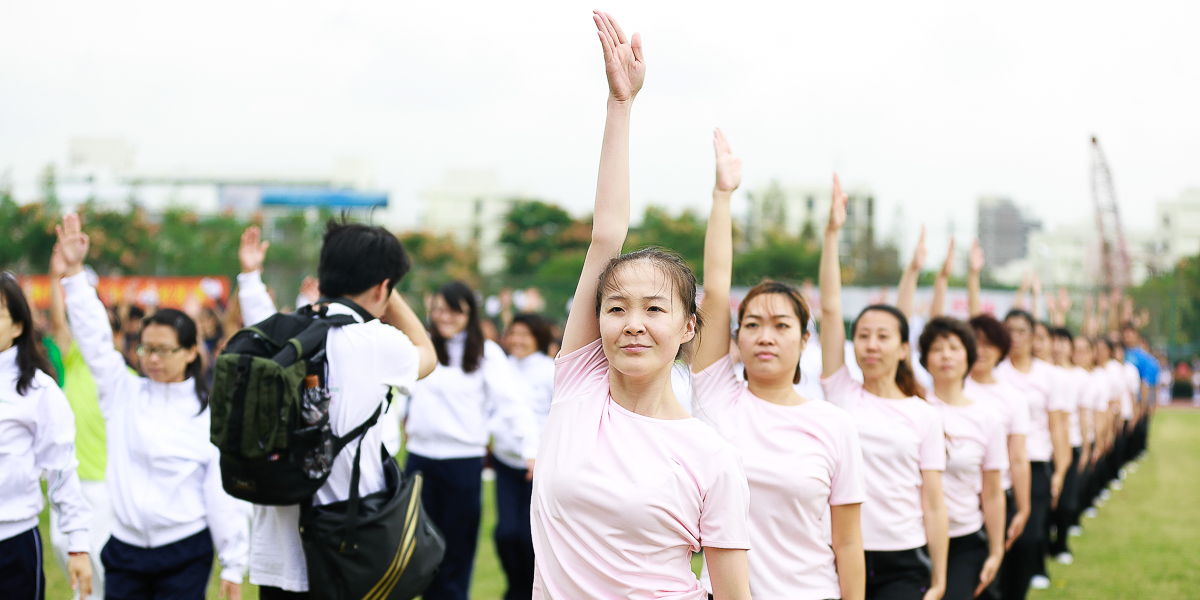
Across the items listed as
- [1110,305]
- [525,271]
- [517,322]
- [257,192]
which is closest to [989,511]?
[517,322]

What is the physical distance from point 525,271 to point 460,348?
39345 mm

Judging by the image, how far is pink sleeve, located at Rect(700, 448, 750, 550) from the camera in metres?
2.21

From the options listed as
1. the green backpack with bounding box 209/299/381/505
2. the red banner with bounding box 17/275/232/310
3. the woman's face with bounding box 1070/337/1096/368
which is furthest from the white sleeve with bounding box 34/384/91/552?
the red banner with bounding box 17/275/232/310

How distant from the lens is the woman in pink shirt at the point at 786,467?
10.4ft

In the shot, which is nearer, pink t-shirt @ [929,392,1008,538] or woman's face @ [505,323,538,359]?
pink t-shirt @ [929,392,1008,538]

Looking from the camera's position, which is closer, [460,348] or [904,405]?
[904,405]

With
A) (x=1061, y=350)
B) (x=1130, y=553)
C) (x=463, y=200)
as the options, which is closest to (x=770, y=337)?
(x=1061, y=350)

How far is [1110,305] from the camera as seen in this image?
21.2 metres

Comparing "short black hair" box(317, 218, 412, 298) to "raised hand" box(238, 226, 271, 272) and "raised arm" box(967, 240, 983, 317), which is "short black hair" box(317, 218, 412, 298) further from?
"raised arm" box(967, 240, 983, 317)

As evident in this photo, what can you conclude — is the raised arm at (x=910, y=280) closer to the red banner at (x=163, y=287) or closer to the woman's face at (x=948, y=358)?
the woman's face at (x=948, y=358)

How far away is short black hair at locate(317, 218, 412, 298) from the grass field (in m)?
3.77

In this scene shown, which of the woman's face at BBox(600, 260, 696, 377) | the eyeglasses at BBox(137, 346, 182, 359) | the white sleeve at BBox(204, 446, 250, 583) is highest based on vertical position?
the woman's face at BBox(600, 260, 696, 377)

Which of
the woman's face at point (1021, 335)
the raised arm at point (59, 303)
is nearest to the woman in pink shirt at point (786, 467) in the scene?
the raised arm at point (59, 303)

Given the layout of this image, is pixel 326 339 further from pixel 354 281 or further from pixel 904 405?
pixel 904 405
